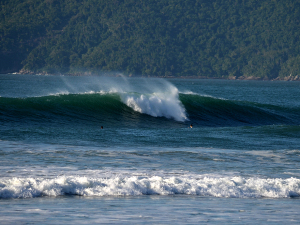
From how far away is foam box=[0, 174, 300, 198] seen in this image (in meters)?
9.38

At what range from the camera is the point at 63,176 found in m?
10.3

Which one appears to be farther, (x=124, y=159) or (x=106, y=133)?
(x=106, y=133)

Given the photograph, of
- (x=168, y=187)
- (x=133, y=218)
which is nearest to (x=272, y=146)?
(x=168, y=187)

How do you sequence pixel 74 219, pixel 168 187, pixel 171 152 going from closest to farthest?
pixel 74 219 < pixel 168 187 < pixel 171 152

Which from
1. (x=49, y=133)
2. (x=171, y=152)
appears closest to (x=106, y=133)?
(x=49, y=133)

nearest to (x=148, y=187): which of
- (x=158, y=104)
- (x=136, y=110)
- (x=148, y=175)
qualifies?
(x=148, y=175)

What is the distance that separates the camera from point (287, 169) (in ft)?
40.1

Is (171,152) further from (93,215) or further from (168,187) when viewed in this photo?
(93,215)

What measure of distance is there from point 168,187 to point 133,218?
7.31 ft

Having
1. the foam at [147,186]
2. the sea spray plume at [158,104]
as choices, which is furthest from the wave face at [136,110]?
the foam at [147,186]

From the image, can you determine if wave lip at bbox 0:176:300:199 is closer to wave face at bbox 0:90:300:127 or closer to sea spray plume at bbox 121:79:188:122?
wave face at bbox 0:90:300:127

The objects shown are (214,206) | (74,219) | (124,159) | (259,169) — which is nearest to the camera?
(74,219)

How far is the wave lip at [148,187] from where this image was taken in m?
9.37

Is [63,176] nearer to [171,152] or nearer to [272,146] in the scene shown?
[171,152]
